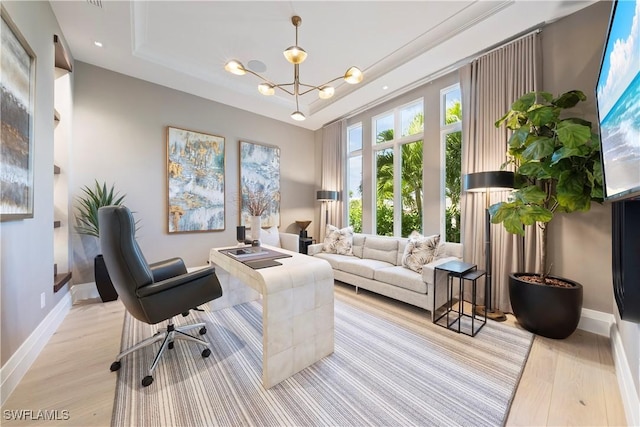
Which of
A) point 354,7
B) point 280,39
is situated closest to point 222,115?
point 280,39

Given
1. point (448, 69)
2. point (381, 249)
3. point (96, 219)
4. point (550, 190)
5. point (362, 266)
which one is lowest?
point (362, 266)

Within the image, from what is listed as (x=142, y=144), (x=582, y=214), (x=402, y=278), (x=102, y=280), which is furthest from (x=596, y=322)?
(x=142, y=144)

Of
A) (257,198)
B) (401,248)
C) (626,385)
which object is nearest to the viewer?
(626,385)

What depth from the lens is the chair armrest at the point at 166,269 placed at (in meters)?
2.19

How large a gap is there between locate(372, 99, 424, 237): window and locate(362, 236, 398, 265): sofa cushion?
61 cm

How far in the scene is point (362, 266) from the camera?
135 inches

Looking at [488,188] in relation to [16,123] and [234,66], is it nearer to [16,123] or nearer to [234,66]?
[234,66]

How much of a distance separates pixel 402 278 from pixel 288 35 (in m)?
3.29

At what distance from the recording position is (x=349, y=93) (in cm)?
407

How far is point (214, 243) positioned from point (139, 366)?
2.66 metres

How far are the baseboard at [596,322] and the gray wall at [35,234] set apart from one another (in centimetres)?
476

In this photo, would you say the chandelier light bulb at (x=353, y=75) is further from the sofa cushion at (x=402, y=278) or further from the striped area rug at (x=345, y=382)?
the striped area rug at (x=345, y=382)

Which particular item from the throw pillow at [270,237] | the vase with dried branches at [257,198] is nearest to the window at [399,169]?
the throw pillow at [270,237]

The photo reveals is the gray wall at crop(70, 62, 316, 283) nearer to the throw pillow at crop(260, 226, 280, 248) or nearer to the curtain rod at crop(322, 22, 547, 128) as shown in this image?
the throw pillow at crop(260, 226, 280, 248)
